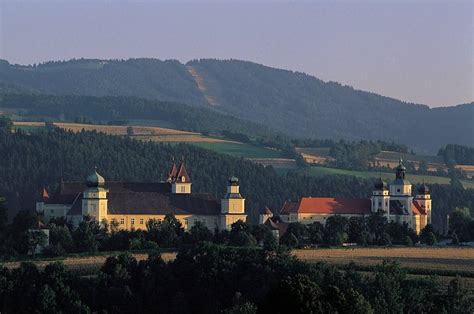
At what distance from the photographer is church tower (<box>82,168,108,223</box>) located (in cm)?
14212

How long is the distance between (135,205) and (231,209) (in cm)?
821

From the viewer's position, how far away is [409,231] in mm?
139875

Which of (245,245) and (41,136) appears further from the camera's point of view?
(41,136)

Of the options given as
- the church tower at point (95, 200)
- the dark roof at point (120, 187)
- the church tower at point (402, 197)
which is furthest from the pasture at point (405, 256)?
the dark roof at point (120, 187)

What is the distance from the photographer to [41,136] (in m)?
194

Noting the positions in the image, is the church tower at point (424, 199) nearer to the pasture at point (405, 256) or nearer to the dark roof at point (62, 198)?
the pasture at point (405, 256)

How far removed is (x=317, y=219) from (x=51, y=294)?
2354 inches

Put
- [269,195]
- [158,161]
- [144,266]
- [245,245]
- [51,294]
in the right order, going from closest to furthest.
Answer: [51,294]
[144,266]
[245,245]
[269,195]
[158,161]

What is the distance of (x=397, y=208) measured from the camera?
152000 mm

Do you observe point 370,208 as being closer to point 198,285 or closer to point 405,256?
point 405,256

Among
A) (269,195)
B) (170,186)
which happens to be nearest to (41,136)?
(269,195)

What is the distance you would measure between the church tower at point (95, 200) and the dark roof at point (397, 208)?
85.1ft

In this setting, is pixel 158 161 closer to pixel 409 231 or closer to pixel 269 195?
pixel 269 195

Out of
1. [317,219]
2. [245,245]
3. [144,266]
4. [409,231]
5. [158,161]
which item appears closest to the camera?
[144,266]
